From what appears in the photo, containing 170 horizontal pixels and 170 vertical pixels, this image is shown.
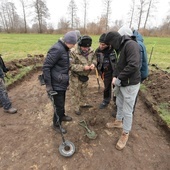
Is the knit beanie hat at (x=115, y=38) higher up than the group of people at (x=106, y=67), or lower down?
higher up

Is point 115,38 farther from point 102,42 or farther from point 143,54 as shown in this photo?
point 102,42

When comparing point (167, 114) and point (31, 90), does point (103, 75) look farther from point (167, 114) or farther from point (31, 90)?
point (31, 90)

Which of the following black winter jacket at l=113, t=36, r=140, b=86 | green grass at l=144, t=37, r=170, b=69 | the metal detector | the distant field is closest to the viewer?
black winter jacket at l=113, t=36, r=140, b=86

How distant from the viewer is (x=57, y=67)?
2688 mm

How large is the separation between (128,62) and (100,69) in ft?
5.16

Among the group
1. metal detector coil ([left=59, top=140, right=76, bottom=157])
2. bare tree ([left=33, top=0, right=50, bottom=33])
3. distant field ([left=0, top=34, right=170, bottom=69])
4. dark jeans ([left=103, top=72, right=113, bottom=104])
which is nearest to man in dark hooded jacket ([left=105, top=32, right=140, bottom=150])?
metal detector coil ([left=59, top=140, right=76, bottom=157])

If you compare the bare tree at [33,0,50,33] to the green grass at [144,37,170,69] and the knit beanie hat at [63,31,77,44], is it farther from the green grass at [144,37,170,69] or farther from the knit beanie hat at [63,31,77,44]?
the knit beanie hat at [63,31,77,44]

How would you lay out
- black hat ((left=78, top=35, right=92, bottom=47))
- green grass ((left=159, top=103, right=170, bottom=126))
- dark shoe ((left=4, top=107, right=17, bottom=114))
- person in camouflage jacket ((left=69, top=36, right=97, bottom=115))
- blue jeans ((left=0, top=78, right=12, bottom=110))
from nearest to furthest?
black hat ((left=78, top=35, right=92, bottom=47)), person in camouflage jacket ((left=69, top=36, right=97, bottom=115)), green grass ((left=159, top=103, right=170, bottom=126)), blue jeans ((left=0, top=78, right=12, bottom=110)), dark shoe ((left=4, top=107, right=17, bottom=114))

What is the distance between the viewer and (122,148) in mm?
2855

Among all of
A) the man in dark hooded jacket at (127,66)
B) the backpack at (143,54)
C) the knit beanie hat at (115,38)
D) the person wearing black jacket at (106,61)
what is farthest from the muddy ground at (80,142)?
the knit beanie hat at (115,38)

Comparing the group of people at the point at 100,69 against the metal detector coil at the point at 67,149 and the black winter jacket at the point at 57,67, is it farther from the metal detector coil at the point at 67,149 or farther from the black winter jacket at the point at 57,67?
the metal detector coil at the point at 67,149

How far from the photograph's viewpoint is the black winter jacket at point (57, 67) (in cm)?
253

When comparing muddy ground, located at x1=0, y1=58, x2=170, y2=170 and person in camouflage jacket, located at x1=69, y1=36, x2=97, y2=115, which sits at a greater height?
person in camouflage jacket, located at x1=69, y1=36, x2=97, y2=115

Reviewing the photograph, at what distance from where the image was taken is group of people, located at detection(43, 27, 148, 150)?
2.38 metres
